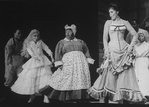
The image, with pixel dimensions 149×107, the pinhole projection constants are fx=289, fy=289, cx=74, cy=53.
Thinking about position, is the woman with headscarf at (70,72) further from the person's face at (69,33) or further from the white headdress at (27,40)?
the white headdress at (27,40)

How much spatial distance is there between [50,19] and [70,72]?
104cm

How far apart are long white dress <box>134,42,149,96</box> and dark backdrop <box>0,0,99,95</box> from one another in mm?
701

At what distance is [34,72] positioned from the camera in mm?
5012

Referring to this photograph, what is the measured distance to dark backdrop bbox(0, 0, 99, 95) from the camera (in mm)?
5020

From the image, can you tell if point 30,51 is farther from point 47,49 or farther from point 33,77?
point 33,77

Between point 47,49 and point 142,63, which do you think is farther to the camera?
point 47,49

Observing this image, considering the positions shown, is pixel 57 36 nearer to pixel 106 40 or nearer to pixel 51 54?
pixel 51 54

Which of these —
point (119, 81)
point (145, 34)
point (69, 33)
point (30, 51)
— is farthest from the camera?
point (30, 51)

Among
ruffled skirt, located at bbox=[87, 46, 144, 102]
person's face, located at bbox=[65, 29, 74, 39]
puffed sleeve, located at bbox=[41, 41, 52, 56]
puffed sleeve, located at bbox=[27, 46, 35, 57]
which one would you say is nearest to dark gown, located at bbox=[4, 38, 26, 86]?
puffed sleeve, located at bbox=[27, 46, 35, 57]

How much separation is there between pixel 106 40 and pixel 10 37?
5.68 ft

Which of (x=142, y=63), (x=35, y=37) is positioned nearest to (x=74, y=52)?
(x=35, y=37)

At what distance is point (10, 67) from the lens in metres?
5.13

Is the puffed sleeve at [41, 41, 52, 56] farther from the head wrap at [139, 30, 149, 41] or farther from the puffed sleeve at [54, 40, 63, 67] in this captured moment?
the head wrap at [139, 30, 149, 41]

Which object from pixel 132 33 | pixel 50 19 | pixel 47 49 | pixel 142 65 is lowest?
pixel 142 65
